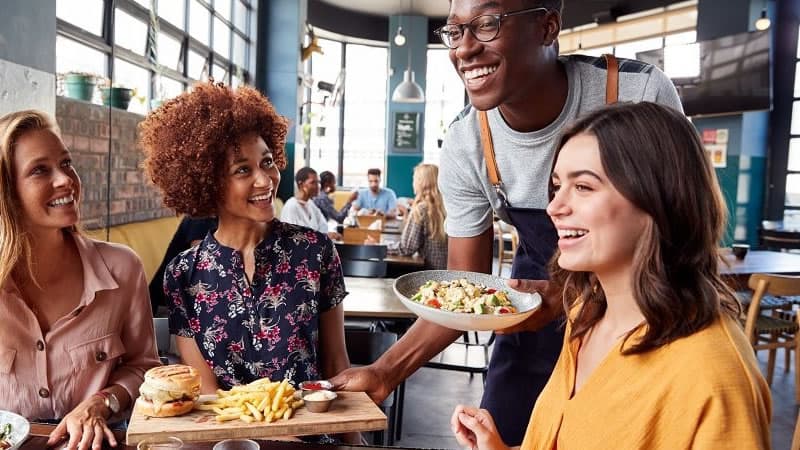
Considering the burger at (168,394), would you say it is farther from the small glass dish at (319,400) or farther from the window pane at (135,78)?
the window pane at (135,78)

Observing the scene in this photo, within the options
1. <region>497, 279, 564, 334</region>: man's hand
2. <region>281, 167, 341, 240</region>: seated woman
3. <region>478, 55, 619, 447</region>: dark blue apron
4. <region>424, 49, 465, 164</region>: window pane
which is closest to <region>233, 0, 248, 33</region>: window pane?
<region>281, 167, 341, 240</region>: seated woman

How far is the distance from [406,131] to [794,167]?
6.94 metres

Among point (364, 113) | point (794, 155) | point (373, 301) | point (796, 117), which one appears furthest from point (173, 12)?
point (794, 155)

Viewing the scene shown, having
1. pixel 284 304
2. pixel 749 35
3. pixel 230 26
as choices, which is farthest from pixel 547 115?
pixel 749 35

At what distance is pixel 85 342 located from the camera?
176 centimetres

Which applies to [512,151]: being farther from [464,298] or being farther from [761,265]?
[761,265]

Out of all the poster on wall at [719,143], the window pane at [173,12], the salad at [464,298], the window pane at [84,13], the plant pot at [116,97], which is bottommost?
the salad at [464,298]

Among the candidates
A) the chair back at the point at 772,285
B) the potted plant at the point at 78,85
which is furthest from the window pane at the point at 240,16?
the chair back at the point at 772,285

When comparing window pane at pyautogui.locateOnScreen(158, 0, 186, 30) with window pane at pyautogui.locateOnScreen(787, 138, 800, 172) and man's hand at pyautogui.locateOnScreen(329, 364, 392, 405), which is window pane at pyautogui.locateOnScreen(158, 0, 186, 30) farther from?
window pane at pyautogui.locateOnScreen(787, 138, 800, 172)

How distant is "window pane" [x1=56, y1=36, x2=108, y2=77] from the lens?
155 inches

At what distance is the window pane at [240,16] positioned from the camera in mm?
8547

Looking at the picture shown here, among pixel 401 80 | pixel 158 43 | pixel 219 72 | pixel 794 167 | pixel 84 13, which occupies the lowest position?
pixel 794 167

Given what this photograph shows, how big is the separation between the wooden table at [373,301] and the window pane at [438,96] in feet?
30.5

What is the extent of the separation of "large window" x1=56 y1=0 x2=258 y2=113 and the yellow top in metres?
3.33
